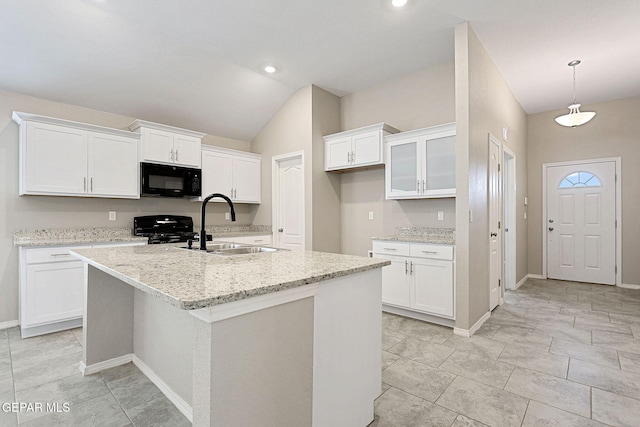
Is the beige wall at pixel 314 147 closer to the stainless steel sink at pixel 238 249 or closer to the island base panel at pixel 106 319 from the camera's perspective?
the stainless steel sink at pixel 238 249

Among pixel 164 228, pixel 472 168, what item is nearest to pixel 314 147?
pixel 472 168

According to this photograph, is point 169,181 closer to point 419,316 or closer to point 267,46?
point 267,46

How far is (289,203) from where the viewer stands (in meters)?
4.89

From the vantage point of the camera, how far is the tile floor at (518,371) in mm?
1806

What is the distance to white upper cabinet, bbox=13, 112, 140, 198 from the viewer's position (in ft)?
10.4

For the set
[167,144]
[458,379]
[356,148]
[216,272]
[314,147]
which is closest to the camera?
[216,272]

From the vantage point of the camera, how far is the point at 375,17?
2.98 m

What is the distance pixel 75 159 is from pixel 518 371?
4.64 metres

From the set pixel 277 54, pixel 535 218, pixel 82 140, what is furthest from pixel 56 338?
pixel 535 218

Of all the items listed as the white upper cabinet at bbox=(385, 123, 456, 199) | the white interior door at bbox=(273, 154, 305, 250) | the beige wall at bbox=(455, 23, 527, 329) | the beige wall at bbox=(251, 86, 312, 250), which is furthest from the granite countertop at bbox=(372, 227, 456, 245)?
the white interior door at bbox=(273, 154, 305, 250)

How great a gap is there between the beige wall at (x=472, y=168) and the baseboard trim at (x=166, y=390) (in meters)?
2.46

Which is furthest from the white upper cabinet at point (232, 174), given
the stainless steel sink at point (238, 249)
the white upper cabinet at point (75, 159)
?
the stainless steel sink at point (238, 249)

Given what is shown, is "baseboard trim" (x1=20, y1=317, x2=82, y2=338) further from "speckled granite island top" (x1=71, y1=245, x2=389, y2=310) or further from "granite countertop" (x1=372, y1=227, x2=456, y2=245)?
"granite countertop" (x1=372, y1=227, x2=456, y2=245)

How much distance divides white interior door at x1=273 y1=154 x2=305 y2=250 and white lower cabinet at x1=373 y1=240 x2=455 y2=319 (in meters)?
1.40
